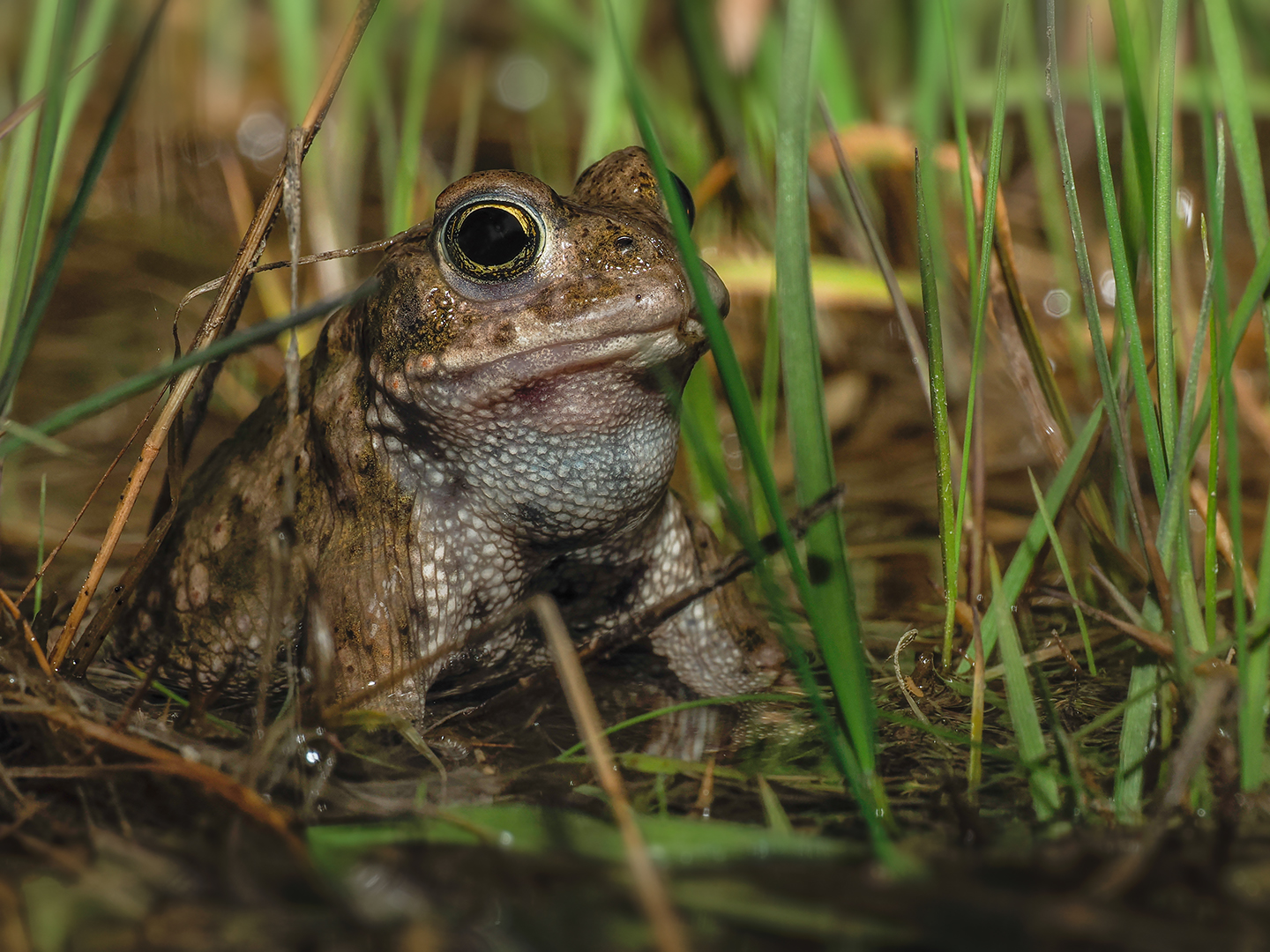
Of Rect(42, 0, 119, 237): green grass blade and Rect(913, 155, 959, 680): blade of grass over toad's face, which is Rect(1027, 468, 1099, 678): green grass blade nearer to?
Rect(913, 155, 959, 680): blade of grass over toad's face

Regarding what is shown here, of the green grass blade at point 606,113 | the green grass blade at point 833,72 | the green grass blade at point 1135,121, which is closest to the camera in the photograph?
the green grass blade at point 1135,121

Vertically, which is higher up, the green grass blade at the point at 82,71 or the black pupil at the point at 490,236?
the green grass blade at the point at 82,71

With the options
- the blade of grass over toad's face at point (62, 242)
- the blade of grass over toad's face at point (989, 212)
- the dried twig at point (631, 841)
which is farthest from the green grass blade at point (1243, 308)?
the blade of grass over toad's face at point (62, 242)

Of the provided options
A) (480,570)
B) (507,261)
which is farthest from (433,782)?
(507,261)

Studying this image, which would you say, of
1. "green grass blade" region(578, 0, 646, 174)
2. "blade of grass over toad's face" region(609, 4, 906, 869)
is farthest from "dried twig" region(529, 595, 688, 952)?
"green grass blade" region(578, 0, 646, 174)

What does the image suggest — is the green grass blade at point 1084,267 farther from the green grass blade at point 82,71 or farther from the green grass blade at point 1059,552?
the green grass blade at point 82,71

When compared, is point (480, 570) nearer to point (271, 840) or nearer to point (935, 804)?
point (271, 840)

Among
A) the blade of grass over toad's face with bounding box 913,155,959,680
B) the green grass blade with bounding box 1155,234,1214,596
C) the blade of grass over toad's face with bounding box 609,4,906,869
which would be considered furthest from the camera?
the blade of grass over toad's face with bounding box 913,155,959,680
